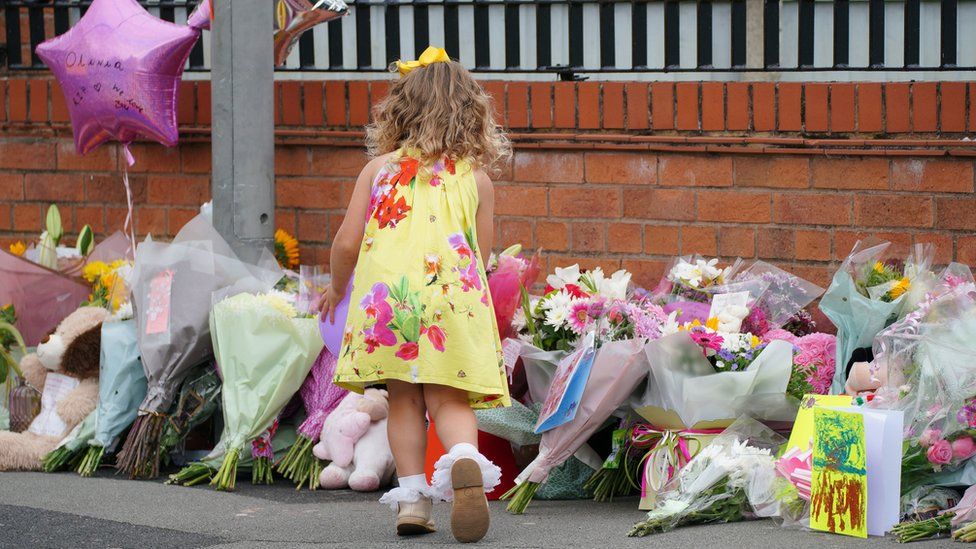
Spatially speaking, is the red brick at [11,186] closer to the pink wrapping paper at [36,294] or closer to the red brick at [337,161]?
the pink wrapping paper at [36,294]

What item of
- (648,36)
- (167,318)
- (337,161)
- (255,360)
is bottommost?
(255,360)

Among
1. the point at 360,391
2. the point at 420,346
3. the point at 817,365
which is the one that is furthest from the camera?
the point at 817,365

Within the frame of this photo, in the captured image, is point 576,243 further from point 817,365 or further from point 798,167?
point 817,365

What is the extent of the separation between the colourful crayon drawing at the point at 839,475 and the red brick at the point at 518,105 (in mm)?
2222

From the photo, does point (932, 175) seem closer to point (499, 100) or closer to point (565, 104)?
point (565, 104)

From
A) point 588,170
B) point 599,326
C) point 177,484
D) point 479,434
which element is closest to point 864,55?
point 588,170

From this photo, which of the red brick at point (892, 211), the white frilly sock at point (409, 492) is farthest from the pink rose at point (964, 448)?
the white frilly sock at point (409, 492)

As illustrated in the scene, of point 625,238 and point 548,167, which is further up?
point 548,167

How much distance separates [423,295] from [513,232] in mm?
1842

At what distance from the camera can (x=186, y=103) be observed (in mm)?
6406

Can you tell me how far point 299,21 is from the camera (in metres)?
5.64

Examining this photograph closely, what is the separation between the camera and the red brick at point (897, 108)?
523cm

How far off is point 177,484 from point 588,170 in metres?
2.09

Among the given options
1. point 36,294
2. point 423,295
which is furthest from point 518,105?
point 36,294
